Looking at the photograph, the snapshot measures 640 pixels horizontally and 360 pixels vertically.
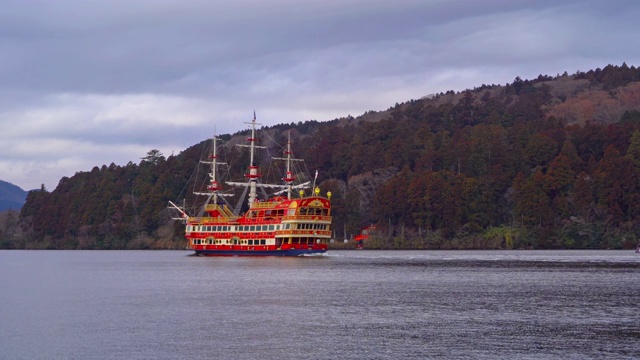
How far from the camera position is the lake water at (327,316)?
43188 mm

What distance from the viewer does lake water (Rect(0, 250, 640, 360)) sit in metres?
43.2

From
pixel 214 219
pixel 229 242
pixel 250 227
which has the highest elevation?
pixel 214 219

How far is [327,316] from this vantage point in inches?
2201

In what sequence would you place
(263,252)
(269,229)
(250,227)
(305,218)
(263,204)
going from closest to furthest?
1. (305,218)
2. (269,229)
3. (263,204)
4. (250,227)
5. (263,252)

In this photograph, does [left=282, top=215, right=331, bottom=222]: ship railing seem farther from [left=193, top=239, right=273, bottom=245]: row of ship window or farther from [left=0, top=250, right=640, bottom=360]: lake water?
[left=0, top=250, right=640, bottom=360]: lake water

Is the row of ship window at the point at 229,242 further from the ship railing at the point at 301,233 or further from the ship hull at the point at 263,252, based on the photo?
the ship railing at the point at 301,233

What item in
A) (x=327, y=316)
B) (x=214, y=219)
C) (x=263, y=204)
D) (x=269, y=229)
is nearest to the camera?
(x=327, y=316)

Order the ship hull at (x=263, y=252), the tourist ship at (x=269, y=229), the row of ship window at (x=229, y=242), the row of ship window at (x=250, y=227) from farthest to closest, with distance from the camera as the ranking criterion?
the row of ship window at (x=229, y=242) < the ship hull at (x=263, y=252) < the row of ship window at (x=250, y=227) < the tourist ship at (x=269, y=229)

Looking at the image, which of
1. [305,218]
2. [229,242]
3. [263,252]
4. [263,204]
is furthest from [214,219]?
[305,218]

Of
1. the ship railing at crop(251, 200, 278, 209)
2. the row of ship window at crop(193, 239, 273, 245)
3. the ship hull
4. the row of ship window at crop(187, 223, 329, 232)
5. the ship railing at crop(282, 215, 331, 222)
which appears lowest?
the ship hull

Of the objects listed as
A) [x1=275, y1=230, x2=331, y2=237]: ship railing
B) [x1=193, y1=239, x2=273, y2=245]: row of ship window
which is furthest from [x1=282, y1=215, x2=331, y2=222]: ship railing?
[x1=193, y1=239, x2=273, y2=245]: row of ship window

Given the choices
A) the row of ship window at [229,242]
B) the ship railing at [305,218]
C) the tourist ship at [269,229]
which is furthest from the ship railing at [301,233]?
the row of ship window at [229,242]

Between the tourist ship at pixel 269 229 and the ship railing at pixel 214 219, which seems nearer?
the tourist ship at pixel 269 229

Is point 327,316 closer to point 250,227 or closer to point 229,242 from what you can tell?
point 250,227
